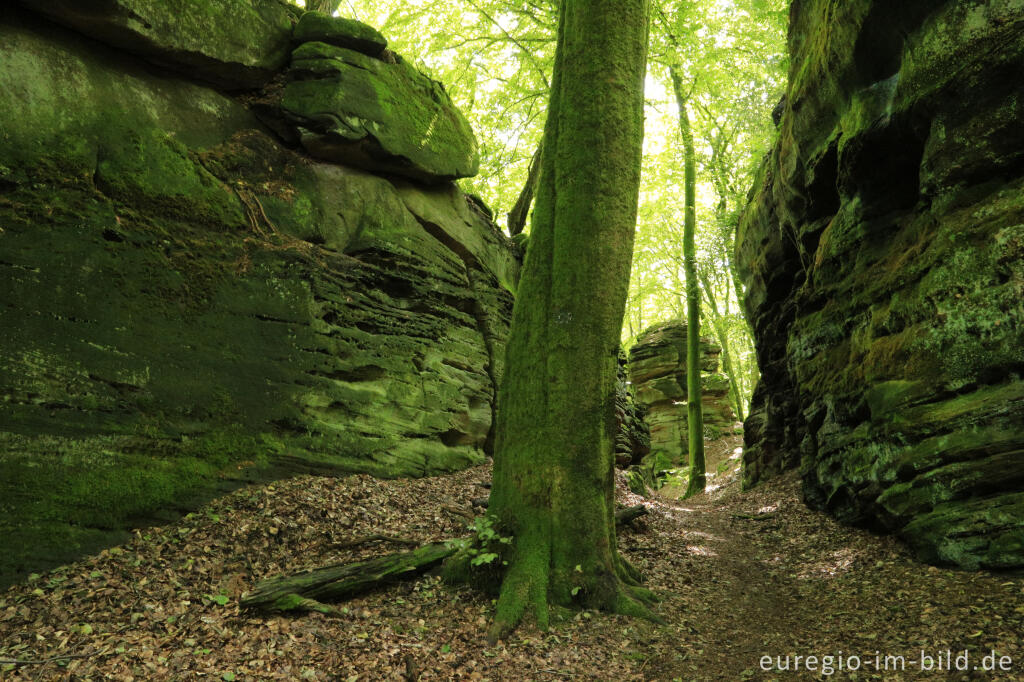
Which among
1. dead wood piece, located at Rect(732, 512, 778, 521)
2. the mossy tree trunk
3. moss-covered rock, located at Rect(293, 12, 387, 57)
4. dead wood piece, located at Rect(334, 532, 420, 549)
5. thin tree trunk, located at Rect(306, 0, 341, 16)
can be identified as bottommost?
dead wood piece, located at Rect(732, 512, 778, 521)

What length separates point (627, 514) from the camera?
821cm

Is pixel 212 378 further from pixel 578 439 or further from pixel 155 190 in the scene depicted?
pixel 578 439

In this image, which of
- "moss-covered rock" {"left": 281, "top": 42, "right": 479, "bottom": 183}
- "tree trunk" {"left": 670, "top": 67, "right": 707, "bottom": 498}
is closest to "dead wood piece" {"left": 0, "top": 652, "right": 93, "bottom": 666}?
"moss-covered rock" {"left": 281, "top": 42, "right": 479, "bottom": 183}

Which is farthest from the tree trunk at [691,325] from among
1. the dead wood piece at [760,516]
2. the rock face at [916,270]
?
the rock face at [916,270]

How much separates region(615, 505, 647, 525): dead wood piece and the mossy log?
3.20m

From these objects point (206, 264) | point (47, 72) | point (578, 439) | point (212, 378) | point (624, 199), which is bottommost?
point (578, 439)

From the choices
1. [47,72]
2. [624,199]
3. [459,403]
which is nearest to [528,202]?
[459,403]

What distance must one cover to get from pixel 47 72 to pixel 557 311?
261 inches

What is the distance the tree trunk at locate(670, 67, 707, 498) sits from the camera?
53.5ft

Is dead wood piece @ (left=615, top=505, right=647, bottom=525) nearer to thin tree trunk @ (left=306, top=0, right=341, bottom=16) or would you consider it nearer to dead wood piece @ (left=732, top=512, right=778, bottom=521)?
dead wood piece @ (left=732, top=512, right=778, bottom=521)

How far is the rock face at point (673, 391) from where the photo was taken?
24.8 metres

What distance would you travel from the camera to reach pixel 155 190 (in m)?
7.02

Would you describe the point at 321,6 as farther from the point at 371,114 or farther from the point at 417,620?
the point at 417,620

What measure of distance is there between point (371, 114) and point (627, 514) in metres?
8.15
